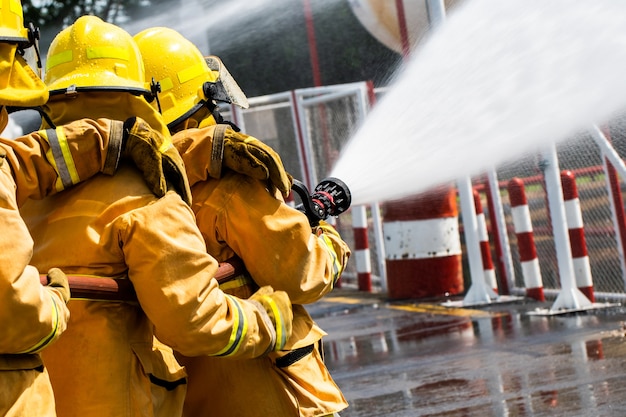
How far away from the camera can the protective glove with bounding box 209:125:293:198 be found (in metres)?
3.08

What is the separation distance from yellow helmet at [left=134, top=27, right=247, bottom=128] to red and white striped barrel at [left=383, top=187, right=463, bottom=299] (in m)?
5.58

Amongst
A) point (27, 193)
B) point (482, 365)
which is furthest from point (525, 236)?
point (27, 193)

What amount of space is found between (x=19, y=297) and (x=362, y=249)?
27.0ft

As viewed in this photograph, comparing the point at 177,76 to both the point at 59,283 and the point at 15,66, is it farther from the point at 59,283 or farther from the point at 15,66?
the point at 59,283

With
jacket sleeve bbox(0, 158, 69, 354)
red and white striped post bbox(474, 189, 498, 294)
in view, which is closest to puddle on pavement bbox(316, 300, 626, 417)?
red and white striped post bbox(474, 189, 498, 294)

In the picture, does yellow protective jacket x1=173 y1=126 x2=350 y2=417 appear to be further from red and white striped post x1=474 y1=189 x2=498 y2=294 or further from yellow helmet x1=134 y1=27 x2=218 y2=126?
red and white striped post x1=474 y1=189 x2=498 y2=294

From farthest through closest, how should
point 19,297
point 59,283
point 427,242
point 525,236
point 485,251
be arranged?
point 427,242 → point 485,251 → point 525,236 → point 59,283 → point 19,297

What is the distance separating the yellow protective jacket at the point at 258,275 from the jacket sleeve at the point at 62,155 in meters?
0.49

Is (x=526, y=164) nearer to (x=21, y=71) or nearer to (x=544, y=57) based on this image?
(x=544, y=57)

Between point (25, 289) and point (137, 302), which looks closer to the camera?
point (25, 289)

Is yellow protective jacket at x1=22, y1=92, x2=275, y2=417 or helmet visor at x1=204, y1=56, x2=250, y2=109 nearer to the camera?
yellow protective jacket at x1=22, y1=92, x2=275, y2=417

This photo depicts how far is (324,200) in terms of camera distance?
3.67 metres

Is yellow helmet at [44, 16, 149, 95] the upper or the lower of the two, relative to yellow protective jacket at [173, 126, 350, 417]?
upper

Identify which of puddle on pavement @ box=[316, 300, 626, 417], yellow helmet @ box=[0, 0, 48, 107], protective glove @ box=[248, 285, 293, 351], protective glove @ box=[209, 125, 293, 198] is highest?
yellow helmet @ box=[0, 0, 48, 107]
